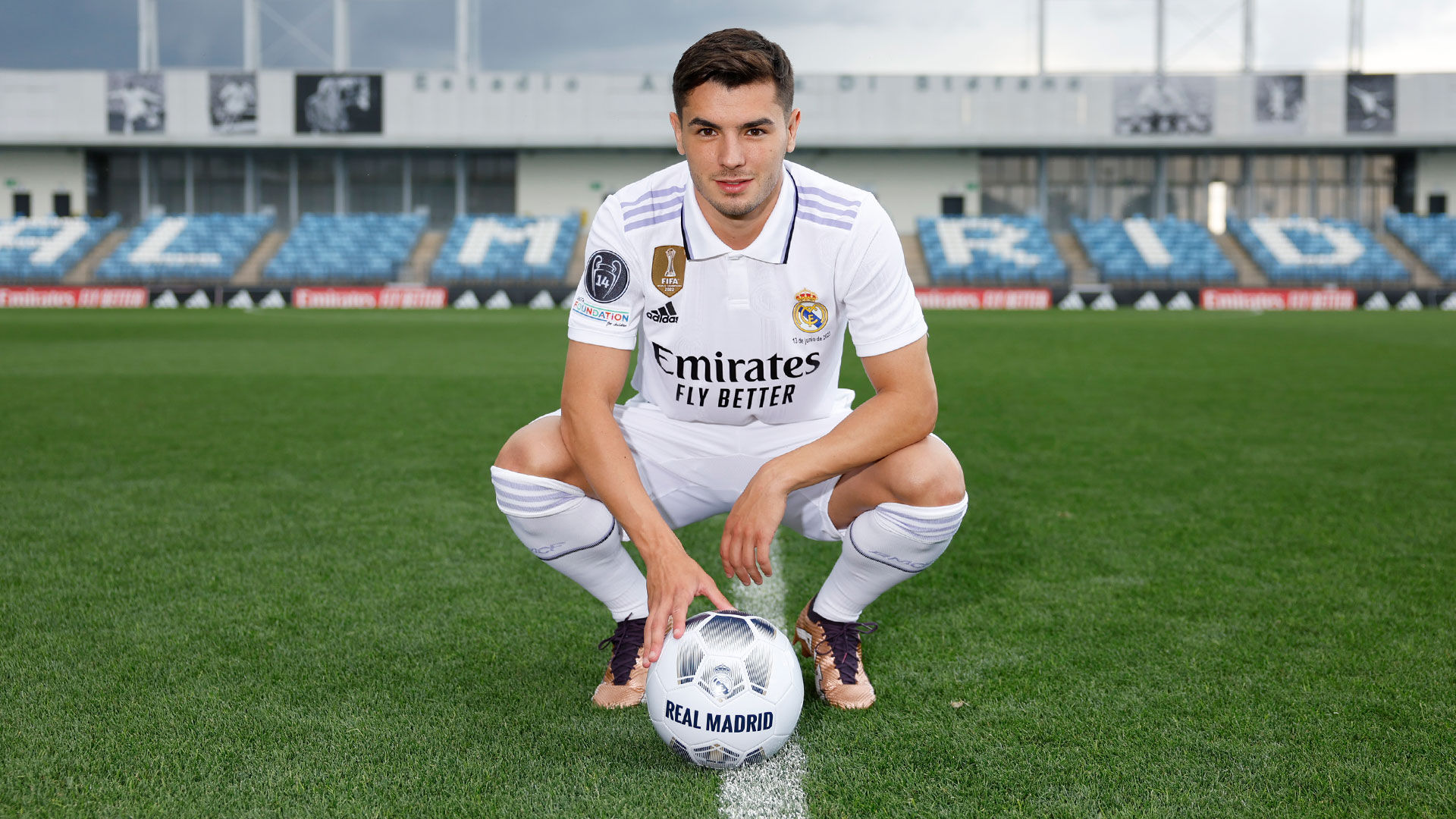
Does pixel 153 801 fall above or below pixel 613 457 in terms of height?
below

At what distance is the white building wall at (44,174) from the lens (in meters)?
38.8

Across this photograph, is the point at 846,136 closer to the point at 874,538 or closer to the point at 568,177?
the point at 568,177

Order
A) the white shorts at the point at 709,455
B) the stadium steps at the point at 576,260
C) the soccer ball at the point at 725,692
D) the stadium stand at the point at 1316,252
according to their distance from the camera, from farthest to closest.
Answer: the stadium steps at the point at 576,260 → the stadium stand at the point at 1316,252 → the white shorts at the point at 709,455 → the soccer ball at the point at 725,692

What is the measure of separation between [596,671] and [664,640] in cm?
57

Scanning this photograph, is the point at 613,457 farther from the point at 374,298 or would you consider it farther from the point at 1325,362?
the point at 374,298

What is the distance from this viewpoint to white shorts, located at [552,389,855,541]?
9.92 ft

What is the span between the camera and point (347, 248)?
116 ft

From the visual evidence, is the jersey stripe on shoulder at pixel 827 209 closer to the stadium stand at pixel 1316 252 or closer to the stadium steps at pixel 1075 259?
the stadium steps at pixel 1075 259

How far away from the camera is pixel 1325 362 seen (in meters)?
12.2

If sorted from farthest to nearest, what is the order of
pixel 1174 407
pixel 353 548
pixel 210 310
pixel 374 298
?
pixel 374 298 < pixel 210 310 < pixel 1174 407 < pixel 353 548

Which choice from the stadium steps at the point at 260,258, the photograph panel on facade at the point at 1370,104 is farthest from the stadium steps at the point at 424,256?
the photograph panel on facade at the point at 1370,104

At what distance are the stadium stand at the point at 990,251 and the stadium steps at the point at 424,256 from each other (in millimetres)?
15647

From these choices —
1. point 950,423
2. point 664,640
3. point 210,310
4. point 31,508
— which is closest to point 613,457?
point 664,640

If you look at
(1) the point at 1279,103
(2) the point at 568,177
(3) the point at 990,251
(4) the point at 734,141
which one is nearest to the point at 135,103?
(2) the point at 568,177
